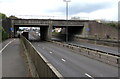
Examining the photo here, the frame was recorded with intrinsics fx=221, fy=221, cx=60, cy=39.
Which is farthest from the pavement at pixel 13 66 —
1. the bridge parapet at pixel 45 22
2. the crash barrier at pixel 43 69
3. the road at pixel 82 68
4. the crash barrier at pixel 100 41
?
the bridge parapet at pixel 45 22

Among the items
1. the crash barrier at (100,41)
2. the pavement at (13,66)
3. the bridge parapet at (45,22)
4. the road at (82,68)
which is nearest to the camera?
the pavement at (13,66)

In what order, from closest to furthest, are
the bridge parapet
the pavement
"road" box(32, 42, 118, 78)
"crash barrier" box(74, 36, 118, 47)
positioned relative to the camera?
the pavement → "road" box(32, 42, 118, 78) → "crash barrier" box(74, 36, 118, 47) → the bridge parapet

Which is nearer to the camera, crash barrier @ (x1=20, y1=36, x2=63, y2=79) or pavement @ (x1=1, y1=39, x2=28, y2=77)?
crash barrier @ (x1=20, y1=36, x2=63, y2=79)

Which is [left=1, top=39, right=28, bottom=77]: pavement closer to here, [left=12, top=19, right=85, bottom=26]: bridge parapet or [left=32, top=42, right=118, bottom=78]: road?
[left=32, top=42, right=118, bottom=78]: road

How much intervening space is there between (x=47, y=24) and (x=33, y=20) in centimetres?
452

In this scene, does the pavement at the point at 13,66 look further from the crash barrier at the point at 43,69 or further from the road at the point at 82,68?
the road at the point at 82,68

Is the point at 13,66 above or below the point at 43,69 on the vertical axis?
below

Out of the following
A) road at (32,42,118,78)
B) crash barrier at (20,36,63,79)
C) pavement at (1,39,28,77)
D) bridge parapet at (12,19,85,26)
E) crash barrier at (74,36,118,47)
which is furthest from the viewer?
bridge parapet at (12,19,85,26)

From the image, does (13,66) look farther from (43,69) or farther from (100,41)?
(100,41)

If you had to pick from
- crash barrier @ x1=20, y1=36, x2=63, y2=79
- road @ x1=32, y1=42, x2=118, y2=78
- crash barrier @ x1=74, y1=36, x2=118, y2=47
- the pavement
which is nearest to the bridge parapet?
crash barrier @ x1=74, y1=36, x2=118, y2=47

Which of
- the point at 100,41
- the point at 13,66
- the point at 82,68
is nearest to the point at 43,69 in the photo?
the point at 13,66

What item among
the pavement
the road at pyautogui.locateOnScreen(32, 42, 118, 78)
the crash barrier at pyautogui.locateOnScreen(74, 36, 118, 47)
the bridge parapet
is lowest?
the road at pyautogui.locateOnScreen(32, 42, 118, 78)

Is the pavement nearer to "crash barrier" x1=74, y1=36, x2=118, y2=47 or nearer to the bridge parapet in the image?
"crash barrier" x1=74, y1=36, x2=118, y2=47

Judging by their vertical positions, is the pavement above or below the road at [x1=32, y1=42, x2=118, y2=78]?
above
